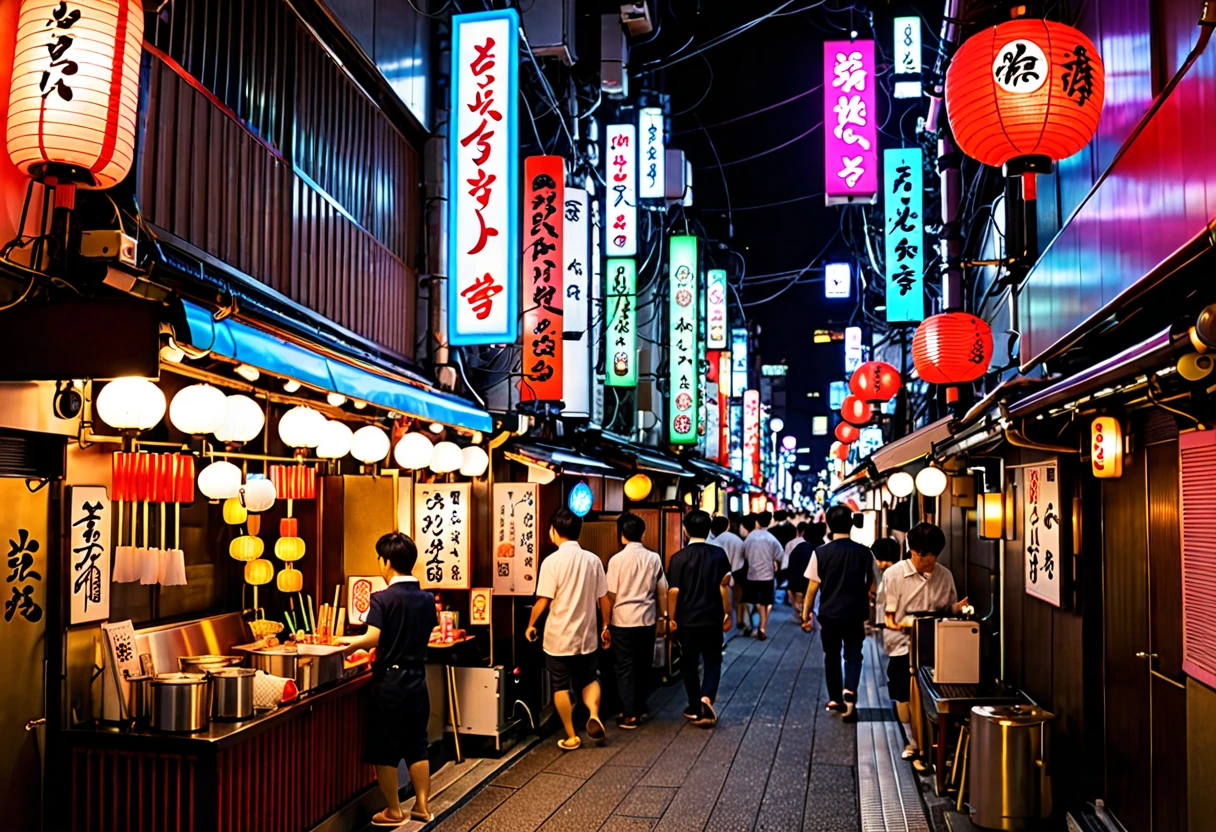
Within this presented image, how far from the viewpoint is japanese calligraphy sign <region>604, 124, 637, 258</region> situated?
2219cm

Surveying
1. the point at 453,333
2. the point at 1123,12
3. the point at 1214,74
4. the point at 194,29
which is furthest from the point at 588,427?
the point at 1214,74

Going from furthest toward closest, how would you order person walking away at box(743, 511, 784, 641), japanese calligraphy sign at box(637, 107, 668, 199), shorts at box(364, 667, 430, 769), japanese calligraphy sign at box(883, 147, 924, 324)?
person walking away at box(743, 511, 784, 641) < japanese calligraphy sign at box(637, 107, 668, 199) < japanese calligraphy sign at box(883, 147, 924, 324) < shorts at box(364, 667, 430, 769)

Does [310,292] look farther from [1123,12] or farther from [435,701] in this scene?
[1123,12]

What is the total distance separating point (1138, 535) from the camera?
26.2 feet

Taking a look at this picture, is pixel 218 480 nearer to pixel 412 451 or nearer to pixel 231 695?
pixel 231 695

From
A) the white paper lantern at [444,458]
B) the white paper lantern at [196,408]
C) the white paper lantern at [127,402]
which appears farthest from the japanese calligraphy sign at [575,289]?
the white paper lantern at [127,402]

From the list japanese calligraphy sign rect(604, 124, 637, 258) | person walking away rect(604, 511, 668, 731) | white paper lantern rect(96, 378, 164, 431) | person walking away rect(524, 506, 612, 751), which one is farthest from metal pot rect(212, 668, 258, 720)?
japanese calligraphy sign rect(604, 124, 637, 258)

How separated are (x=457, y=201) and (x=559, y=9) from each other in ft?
21.5

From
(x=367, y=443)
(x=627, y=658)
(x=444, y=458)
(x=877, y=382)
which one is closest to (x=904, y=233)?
(x=877, y=382)

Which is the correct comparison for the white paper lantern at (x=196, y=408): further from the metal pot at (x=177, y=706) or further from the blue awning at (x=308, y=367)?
the metal pot at (x=177, y=706)

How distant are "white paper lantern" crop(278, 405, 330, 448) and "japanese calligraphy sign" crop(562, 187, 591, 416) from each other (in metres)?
6.91

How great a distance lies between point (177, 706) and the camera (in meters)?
7.59

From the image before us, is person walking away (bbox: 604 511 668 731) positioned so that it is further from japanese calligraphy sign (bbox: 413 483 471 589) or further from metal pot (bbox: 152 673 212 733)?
metal pot (bbox: 152 673 212 733)

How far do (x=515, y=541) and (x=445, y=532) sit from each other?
40.0 inches
